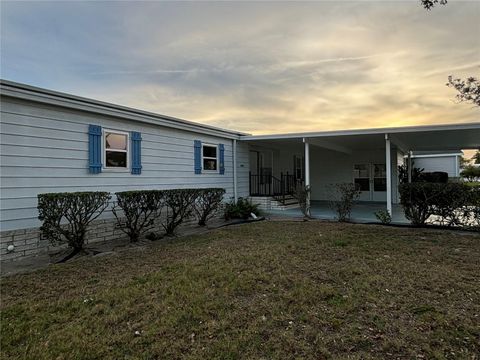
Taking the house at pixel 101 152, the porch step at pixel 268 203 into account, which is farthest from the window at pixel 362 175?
the porch step at pixel 268 203

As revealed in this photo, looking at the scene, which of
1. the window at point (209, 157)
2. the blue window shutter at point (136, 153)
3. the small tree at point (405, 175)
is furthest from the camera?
the small tree at point (405, 175)

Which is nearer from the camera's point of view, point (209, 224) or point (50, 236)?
point (50, 236)

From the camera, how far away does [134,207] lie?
6766mm

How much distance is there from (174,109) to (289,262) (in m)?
9.35

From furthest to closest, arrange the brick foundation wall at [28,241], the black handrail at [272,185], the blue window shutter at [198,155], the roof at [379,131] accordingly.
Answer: the black handrail at [272,185] < the blue window shutter at [198,155] < the roof at [379,131] < the brick foundation wall at [28,241]

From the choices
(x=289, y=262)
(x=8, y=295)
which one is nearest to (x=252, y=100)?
(x=289, y=262)

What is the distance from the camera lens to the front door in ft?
48.9

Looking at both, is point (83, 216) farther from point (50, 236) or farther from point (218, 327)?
point (218, 327)

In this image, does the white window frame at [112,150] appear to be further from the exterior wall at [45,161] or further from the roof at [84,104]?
the roof at [84,104]

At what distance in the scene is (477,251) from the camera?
221 inches

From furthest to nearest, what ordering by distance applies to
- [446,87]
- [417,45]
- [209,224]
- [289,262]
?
[446,87] < [209,224] < [417,45] < [289,262]

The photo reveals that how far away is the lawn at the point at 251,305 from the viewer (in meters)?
2.59

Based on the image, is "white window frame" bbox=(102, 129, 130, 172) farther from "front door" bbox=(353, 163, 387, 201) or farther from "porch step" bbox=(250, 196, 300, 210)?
"front door" bbox=(353, 163, 387, 201)

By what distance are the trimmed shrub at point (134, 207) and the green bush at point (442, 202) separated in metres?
6.48
